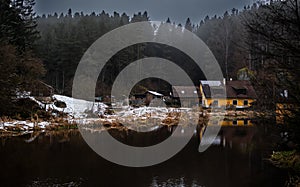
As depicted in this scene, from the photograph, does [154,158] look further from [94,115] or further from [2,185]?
[94,115]

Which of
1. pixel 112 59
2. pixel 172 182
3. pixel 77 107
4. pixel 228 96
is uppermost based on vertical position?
pixel 112 59

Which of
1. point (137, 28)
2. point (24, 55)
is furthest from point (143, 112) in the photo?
point (137, 28)

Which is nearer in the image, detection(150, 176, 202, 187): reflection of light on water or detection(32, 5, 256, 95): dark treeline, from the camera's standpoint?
detection(150, 176, 202, 187): reflection of light on water

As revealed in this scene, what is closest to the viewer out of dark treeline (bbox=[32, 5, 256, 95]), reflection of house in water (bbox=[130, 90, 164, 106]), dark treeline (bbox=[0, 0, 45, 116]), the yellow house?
dark treeline (bbox=[0, 0, 45, 116])

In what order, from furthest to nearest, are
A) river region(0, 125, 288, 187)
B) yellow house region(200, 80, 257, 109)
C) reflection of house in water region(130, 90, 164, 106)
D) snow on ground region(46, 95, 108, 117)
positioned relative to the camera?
yellow house region(200, 80, 257, 109), reflection of house in water region(130, 90, 164, 106), snow on ground region(46, 95, 108, 117), river region(0, 125, 288, 187)

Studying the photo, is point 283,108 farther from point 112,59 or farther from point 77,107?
point 112,59

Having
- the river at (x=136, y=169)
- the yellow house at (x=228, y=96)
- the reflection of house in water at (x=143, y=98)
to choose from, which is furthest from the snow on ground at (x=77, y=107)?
the yellow house at (x=228, y=96)

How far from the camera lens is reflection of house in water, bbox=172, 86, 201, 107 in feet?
131

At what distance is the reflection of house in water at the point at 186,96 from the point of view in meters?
40.0

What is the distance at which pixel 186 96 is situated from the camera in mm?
40469

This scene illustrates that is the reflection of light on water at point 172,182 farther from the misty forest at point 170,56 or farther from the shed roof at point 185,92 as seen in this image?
the shed roof at point 185,92

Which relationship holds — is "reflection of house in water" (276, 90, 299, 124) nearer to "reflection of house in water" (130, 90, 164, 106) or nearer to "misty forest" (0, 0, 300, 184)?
"misty forest" (0, 0, 300, 184)

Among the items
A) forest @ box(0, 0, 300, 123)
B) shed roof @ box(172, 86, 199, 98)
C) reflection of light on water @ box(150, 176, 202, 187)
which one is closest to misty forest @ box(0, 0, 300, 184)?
forest @ box(0, 0, 300, 123)

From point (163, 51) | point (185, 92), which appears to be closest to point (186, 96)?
point (185, 92)
